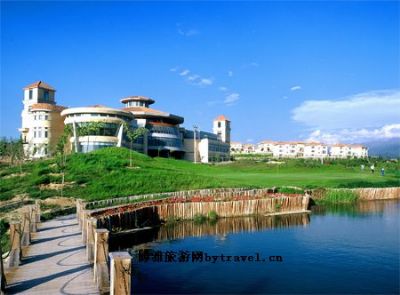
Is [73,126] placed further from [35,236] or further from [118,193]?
[35,236]

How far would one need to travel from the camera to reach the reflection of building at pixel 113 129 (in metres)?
79.5

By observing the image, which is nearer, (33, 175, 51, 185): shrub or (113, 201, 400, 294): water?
(113, 201, 400, 294): water

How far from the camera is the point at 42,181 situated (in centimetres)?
4666

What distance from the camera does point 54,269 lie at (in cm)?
1498

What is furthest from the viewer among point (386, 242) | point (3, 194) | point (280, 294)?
point (3, 194)

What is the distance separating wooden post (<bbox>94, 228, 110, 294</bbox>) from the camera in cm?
1282

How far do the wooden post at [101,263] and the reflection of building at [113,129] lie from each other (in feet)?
217

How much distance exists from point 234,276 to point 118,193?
25202mm

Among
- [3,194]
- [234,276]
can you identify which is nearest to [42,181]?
[3,194]

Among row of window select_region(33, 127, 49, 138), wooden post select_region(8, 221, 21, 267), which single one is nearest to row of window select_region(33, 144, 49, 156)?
row of window select_region(33, 127, 49, 138)

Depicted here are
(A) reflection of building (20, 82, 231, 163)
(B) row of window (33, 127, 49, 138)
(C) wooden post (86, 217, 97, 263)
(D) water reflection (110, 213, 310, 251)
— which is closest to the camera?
(C) wooden post (86, 217, 97, 263)

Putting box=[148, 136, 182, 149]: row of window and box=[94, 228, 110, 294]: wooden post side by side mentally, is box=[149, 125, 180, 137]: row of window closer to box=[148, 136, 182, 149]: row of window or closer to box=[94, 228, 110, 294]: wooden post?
box=[148, 136, 182, 149]: row of window

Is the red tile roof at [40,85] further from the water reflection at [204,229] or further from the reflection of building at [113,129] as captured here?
the water reflection at [204,229]

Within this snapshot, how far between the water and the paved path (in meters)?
3.23
